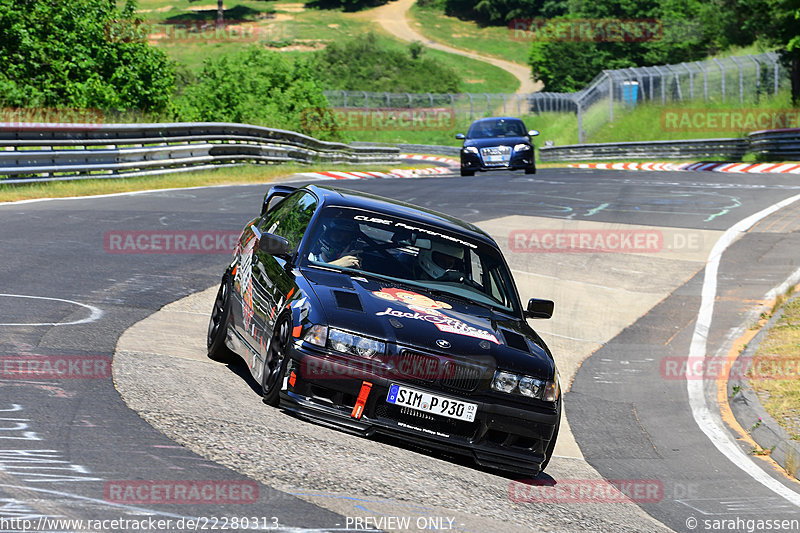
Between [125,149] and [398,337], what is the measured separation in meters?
17.2

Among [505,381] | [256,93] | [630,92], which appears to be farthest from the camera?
[630,92]

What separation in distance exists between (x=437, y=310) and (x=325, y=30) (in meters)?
114

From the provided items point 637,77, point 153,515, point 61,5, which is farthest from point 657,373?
point 637,77

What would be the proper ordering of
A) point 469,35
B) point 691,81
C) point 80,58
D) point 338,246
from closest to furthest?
point 338,246, point 80,58, point 691,81, point 469,35

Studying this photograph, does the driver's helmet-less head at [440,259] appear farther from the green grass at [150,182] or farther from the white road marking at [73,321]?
the green grass at [150,182]

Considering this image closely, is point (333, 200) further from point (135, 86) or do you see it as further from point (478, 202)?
point (135, 86)

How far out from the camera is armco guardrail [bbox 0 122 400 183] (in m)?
18.9

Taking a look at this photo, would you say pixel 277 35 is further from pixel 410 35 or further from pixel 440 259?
pixel 440 259

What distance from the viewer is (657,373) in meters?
10.9

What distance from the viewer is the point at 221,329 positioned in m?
7.98

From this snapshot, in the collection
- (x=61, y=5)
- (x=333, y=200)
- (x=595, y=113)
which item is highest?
(x=61, y=5)

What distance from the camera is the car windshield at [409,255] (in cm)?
741

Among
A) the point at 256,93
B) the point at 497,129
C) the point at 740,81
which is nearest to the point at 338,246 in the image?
the point at 497,129

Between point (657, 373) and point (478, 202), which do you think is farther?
point (478, 202)
